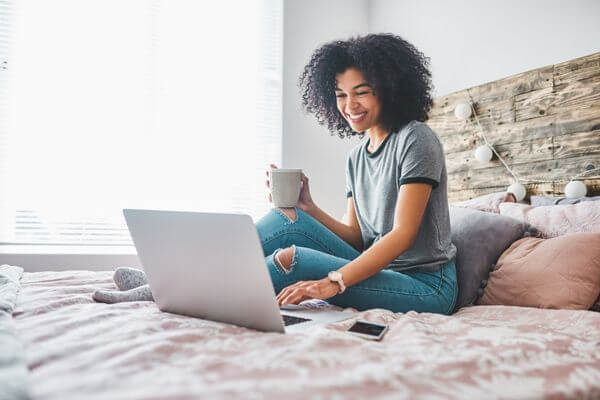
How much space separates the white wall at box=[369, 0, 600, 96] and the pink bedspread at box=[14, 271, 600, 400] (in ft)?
4.76

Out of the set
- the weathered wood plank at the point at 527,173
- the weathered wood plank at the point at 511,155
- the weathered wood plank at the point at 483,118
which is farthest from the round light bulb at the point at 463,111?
the weathered wood plank at the point at 527,173

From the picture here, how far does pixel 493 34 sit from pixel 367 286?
1.69 m

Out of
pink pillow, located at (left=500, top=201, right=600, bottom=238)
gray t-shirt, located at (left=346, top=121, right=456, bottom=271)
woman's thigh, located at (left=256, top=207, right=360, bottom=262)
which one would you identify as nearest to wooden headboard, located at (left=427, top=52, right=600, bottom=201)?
pink pillow, located at (left=500, top=201, right=600, bottom=238)

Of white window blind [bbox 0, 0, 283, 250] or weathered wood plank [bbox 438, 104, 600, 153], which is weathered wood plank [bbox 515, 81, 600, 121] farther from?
white window blind [bbox 0, 0, 283, 250]

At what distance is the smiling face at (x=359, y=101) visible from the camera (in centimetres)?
156

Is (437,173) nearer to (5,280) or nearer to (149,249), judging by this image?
(149,249)

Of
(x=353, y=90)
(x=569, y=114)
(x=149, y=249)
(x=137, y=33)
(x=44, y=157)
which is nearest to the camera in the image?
(x=149, y=249)

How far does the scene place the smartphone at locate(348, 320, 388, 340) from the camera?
89 cm

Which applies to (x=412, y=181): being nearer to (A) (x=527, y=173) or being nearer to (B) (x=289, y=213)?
(B) (x=289, y=213)

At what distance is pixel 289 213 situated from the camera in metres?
1.46

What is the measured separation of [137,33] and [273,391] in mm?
2738

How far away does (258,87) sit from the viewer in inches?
125

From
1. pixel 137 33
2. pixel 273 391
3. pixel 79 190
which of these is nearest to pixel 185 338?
pixel 273 391

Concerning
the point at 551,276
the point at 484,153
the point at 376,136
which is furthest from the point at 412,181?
the point at 484,153
